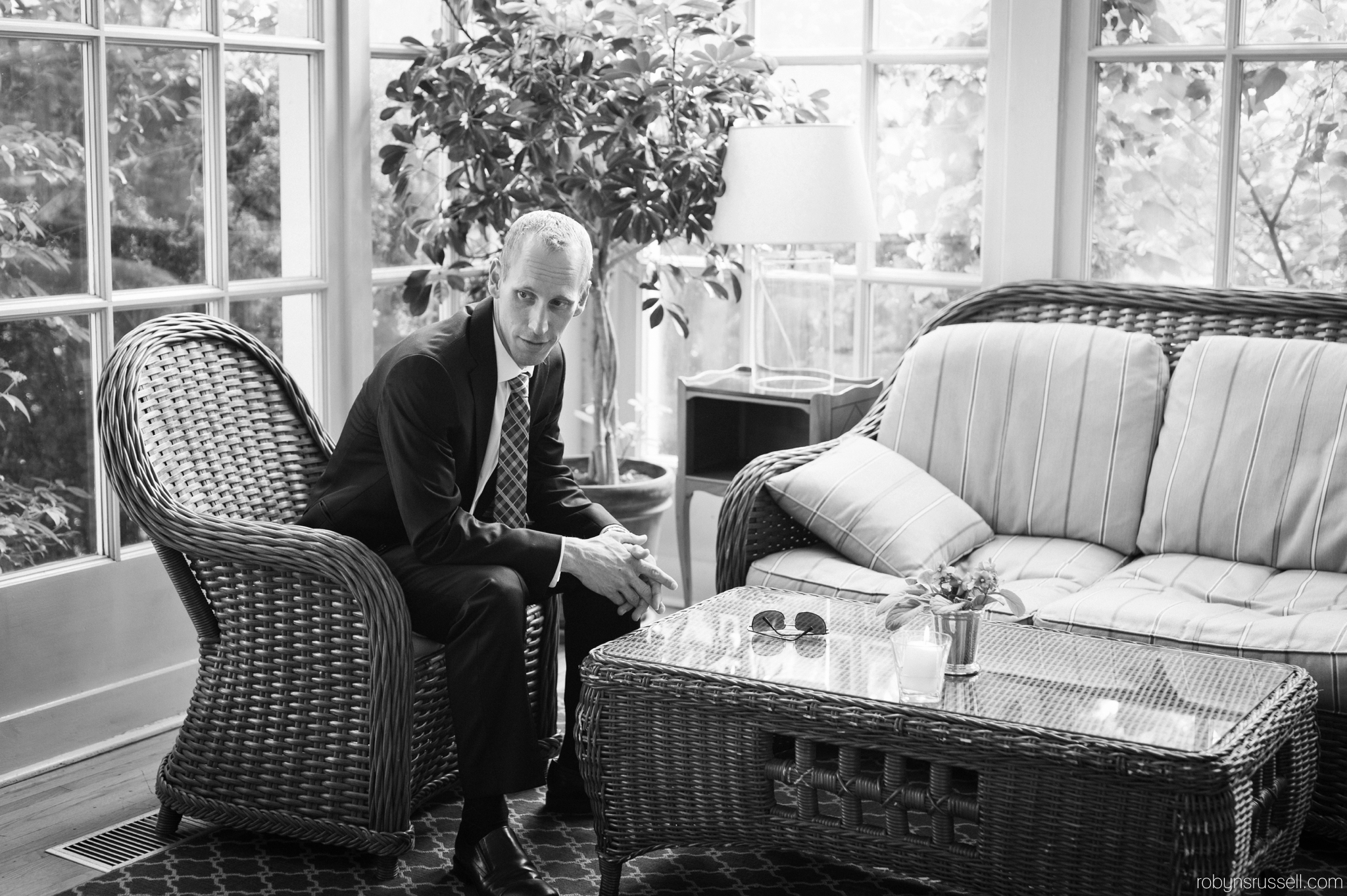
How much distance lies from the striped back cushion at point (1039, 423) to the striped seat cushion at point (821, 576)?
1.37 ft

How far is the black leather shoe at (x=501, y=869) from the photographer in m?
2.32

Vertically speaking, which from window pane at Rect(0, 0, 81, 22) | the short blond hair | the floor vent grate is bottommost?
the floor vent grate

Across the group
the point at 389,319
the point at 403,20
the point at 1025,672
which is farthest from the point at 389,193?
the point at 1025,672

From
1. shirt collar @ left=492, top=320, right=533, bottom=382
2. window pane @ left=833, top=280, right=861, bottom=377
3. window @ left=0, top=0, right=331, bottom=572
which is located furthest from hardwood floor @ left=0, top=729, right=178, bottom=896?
window pane @ left=833, top=280, right=861, bottom=377

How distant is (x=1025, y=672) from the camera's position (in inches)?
88.1

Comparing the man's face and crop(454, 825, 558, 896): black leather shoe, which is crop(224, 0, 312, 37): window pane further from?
crop(454, 825, 558, 896): black leather shoe

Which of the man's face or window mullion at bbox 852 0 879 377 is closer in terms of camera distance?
the man's face

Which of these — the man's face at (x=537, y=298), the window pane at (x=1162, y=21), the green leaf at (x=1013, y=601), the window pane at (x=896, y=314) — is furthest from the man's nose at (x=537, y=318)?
the window pane at (x=1162, y=21)

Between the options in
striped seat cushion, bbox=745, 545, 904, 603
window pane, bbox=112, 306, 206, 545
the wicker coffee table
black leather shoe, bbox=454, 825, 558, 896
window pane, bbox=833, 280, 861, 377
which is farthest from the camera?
window pane, bbox=833, 280, 861, 377

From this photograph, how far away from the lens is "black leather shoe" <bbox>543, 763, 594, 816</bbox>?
270cm

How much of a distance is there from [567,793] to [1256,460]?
1.55m

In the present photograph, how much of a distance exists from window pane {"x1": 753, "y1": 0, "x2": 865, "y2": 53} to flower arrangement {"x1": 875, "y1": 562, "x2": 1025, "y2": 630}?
2004mm

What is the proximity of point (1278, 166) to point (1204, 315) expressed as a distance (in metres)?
0.41

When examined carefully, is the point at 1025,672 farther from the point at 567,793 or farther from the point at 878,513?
the point at 567,793
